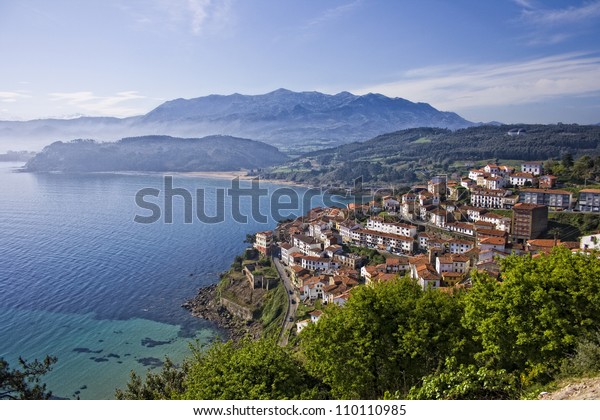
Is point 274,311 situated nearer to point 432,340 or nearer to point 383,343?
point 383,343

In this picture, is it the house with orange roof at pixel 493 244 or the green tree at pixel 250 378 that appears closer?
the green tree at pixel 250 378

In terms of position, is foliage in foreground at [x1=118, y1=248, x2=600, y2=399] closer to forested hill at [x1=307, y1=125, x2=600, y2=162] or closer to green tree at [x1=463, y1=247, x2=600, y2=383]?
green tree at [x1=463, y1=247, x2=600, y2=383]

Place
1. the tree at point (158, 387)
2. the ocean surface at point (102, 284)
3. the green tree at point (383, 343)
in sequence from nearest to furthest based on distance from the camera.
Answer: the green tree at point (383, 343)
the tree at point (158, 387)
the ocean surface at point (102, 284)

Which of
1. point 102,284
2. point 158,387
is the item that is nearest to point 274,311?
point 102,284

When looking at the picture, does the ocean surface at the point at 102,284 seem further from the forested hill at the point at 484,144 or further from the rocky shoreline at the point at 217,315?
the forested hill at the point at 484,144

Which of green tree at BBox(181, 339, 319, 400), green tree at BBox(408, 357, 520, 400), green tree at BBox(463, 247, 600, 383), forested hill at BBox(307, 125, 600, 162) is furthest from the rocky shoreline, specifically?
forested hill at BBox(307, 125, 600, 162)

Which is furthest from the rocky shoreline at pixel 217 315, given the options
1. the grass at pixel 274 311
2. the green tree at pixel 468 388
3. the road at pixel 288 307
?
the green tree at pixel 468 388
